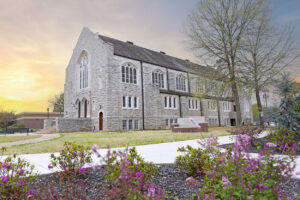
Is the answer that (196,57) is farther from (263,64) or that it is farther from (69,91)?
(69,91)

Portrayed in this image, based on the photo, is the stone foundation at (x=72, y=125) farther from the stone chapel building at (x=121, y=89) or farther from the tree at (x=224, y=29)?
the tree at (x=224, y=29)

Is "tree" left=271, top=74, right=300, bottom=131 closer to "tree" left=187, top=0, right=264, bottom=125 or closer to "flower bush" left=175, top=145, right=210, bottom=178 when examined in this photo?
"flower bush" left=175, top=145, right=210, bottom=178

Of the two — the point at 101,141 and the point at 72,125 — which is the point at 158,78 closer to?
the point at 72,125

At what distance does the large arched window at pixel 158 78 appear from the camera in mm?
30234

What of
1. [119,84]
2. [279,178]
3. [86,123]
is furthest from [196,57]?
[279,178]

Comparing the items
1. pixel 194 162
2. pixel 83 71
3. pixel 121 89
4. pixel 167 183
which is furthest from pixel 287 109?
pixel 83 71

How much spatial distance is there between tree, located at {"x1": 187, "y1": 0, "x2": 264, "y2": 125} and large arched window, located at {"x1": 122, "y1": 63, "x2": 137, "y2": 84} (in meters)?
9.36

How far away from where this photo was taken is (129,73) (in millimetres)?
26594

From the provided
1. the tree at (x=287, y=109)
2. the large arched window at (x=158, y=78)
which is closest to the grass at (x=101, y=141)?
the tree at (x=287, y=109)

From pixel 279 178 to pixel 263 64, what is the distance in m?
20.5

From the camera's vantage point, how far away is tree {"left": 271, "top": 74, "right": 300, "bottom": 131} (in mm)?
8133

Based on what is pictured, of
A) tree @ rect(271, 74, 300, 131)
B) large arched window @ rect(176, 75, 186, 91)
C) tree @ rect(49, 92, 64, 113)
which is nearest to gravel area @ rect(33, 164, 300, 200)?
tree @ rect(271, 74, 300, 131)

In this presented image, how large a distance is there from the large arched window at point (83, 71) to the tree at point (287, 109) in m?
25.2

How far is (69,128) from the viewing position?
82.4ft
